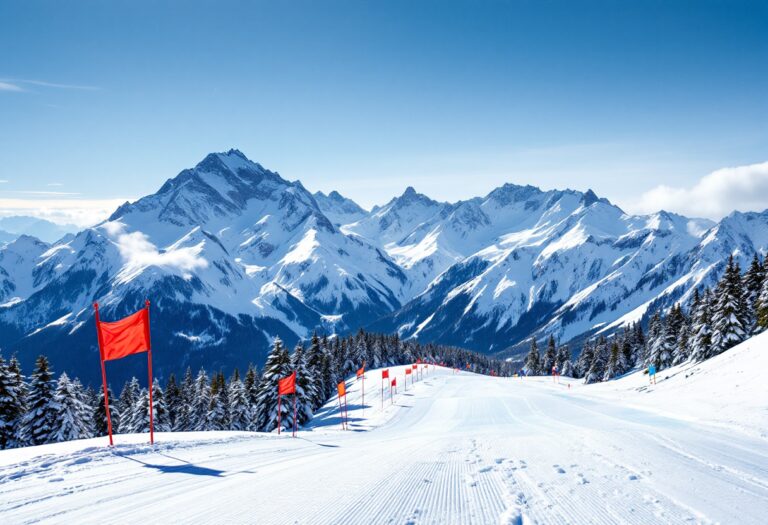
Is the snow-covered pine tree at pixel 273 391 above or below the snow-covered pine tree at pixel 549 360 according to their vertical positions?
above

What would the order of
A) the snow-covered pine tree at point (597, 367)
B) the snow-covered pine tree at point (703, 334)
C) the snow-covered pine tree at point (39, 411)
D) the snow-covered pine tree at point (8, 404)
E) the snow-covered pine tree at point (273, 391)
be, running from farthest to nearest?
1. the snow-covered pine tree at point (597, 367)
2. the snow-covered pine tree at point (273, 391)
3. the snow-covered pine tree at point (703, 334)
4. the snow-covered pine tree at point (39, 411)
5. the snow-covered pine tree at point (8, 404)

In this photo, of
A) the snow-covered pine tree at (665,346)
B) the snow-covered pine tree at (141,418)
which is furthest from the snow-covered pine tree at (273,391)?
the snow-covered pine tree at (665,346)

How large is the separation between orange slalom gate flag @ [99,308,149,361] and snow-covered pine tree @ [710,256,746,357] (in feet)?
156

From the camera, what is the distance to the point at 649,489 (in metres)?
7.52

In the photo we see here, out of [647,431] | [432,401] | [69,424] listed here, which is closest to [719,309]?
[432,401]

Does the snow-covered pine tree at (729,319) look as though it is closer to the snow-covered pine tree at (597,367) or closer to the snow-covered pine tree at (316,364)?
the snow-covered pine tree at (597,367)

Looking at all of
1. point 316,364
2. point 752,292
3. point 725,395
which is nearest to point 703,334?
point 752,292

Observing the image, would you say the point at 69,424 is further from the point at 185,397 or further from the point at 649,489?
the point at 649,489

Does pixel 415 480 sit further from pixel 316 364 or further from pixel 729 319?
pixel 316 364

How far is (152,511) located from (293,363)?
41775mm

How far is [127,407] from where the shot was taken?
61812 millimetres

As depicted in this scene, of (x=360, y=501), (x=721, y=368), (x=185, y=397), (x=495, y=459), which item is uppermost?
(x=360, y=501)

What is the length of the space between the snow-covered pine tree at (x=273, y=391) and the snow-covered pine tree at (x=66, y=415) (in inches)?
602

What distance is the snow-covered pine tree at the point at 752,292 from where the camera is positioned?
142 ft
